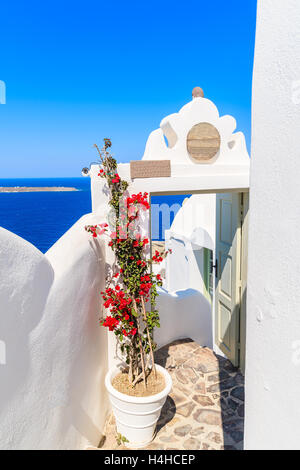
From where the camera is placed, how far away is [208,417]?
13.4 feet

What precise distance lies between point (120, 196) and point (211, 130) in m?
1.56

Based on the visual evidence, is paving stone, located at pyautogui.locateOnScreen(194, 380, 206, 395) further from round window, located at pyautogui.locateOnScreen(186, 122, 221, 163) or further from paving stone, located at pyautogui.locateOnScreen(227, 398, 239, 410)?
Answer: round window, located at pyautogui.locateOnScreen(186, 122, 221, 163)

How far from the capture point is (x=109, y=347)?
4219 millimetres

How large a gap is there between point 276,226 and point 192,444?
3200mm

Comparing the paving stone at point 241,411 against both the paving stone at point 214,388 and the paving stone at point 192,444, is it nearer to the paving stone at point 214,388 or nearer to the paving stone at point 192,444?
the paving stone at point 214,388

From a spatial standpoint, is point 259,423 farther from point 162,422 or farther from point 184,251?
Answer: point 184,251

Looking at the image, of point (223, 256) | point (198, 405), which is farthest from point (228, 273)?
point (198, 405)

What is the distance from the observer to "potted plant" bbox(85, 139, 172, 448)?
353 cm

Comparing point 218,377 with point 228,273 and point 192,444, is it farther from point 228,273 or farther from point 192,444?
point 228,273

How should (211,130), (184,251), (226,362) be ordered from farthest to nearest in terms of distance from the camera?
(184,251), (226,362), (211,130)

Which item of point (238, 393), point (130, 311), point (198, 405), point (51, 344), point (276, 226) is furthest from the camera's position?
point (238, 393)

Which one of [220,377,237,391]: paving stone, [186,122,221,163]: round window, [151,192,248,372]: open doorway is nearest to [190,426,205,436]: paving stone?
[220,377,237,391]: paving stone
